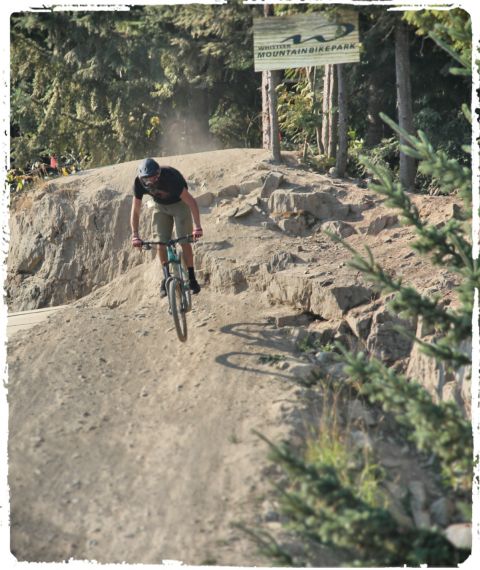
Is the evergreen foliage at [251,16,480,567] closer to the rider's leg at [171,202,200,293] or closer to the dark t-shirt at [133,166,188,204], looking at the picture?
the rider's leg at [171,202,200,293]

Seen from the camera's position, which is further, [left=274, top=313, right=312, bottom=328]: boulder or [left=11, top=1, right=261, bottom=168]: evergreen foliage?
[left=11, top=1, right=261, bottom=168]: evergreen foliage

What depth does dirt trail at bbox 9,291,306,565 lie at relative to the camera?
6871 millimetres

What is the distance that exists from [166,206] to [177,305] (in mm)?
1323

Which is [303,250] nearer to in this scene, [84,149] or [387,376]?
[387,376]

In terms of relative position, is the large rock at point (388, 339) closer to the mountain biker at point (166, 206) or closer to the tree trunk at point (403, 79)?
the mountain biker at point (166, 206)

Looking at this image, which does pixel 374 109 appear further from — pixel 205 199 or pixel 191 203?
pixel 191 203

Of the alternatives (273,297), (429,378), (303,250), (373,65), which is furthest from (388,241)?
(373,65)

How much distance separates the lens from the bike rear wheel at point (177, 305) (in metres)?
9.94

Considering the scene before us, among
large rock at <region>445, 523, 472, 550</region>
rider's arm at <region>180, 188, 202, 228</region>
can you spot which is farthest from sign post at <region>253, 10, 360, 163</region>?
large rock at <region>445, 523, 472, 550</region>

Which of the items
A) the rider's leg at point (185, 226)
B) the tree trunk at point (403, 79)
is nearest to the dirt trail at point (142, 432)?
the rider's leg at point (185, 226)

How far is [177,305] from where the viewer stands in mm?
10000

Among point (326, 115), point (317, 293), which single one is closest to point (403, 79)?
point (326, 115)

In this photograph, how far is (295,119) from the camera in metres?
16.0

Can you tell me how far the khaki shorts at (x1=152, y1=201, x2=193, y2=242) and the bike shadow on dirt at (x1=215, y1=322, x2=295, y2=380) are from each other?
4.26 feet
